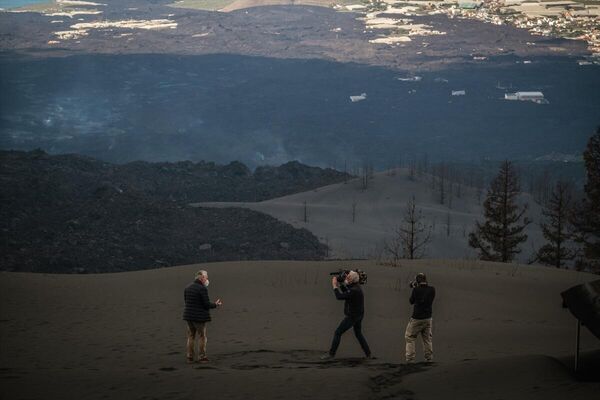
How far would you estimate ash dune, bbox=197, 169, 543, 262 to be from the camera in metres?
63.8

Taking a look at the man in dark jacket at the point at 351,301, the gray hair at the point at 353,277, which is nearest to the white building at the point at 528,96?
the man in dark jacket at the point at 351,301

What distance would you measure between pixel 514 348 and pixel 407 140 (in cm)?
12602

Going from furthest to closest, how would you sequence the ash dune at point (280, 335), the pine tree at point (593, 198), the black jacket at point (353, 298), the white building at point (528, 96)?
the white building at point (528, 96), the pine tree at point (593, 198), the black jacket at point (353, 298), the ash dune at point (280, 335)

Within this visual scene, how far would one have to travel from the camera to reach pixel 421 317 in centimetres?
1605

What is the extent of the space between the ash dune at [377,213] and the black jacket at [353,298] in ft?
128

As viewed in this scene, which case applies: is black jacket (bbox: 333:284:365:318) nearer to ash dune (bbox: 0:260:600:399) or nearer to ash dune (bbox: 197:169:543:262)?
ash dune (bbox: 0:260:600:399)

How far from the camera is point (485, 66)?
628 ft

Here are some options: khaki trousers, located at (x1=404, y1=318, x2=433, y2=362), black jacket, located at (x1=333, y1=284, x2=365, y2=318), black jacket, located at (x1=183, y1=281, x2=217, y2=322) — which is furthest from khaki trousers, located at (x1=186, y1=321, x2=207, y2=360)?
khaki trousers, located at (x1=404, y1=318, x2=433, y2=362)

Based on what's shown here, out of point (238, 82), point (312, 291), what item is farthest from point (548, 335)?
point (238, 82)

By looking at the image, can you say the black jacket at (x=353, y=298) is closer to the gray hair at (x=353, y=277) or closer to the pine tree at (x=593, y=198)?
the gray hair at (x=353, y=277)

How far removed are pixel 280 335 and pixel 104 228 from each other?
34749 mm

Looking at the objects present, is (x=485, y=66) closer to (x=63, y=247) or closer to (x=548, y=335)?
(x=63, y=247)

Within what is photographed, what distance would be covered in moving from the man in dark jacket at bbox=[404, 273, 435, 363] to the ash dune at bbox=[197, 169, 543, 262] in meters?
39.1

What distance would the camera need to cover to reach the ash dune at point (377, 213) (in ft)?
209
